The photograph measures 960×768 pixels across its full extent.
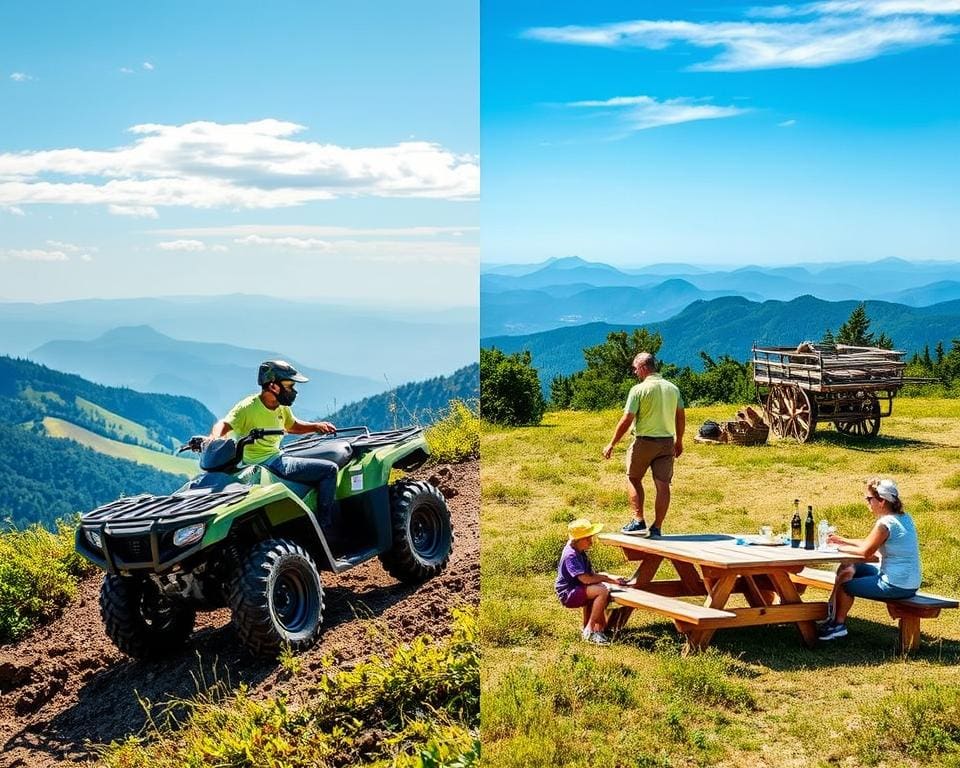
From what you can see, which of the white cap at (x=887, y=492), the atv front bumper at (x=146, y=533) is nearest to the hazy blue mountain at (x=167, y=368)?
the atv front bumper at (x=146, y=533)

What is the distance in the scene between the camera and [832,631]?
507cm

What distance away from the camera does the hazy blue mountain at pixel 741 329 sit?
6.74 m

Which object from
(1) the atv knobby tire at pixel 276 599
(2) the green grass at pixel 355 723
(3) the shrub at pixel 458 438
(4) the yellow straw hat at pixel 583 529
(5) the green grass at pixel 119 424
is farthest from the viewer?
(5) the green grass at pixel 119 424

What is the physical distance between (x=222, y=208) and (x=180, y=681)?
141972 mm

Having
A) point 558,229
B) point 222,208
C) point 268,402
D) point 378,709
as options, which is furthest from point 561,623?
point 222,208

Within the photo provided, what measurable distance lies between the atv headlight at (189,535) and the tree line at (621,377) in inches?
69.8

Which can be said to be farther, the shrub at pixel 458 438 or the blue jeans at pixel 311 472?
the shrub at pixel 458 438

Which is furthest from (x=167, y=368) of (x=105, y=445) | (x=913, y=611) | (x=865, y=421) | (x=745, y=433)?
(x=913, y=611)

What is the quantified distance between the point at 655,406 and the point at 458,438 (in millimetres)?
3926

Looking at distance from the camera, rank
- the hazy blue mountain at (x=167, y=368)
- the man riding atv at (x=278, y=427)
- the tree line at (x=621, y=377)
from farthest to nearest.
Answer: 1. the hazy blue mountain at (x=167, y=368)
2. the tree line at (x=621, y=377)
3. the man riding atv at (x=278, y=427)

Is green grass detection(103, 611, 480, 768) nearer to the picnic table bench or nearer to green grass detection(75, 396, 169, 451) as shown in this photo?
the picnic table bench

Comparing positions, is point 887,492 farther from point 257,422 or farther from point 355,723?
point 257,422

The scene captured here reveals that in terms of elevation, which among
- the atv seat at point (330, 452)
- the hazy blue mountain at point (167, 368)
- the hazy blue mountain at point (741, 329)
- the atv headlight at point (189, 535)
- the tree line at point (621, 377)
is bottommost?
the hazy blue mountain at point (167, 368)

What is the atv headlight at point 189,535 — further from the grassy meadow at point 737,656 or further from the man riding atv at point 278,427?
the grassy meadow at point 737,656
